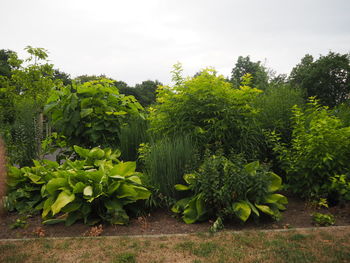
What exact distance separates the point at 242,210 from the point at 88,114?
9.95 ft

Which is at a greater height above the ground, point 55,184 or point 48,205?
point 55,184

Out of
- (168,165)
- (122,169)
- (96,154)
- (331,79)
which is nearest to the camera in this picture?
(122,169)

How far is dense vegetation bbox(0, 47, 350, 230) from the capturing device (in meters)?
3.58

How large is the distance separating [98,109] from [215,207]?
2.69 meters

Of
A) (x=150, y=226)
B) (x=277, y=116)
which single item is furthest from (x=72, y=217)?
(x=277, y=116)

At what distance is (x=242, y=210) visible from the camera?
3439 millimetres

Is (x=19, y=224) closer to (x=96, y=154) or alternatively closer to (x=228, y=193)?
(x=96, y=154)

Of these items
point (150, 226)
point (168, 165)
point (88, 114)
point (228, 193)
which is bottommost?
point (150, 226)

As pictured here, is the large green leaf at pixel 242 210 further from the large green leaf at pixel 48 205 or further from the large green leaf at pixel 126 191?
the large green leaf at pixel 48 205

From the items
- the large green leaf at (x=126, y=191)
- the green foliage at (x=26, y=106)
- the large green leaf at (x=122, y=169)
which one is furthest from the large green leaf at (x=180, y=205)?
the green foliage at (x=26, y=106)

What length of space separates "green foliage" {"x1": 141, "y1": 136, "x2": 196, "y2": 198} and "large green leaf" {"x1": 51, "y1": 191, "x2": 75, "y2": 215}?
45.0 inches

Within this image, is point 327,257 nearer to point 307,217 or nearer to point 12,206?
point 307,217

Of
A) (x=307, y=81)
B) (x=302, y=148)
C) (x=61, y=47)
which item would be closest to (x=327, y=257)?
(x=302, y=148)

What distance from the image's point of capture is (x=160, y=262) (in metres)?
2.49
